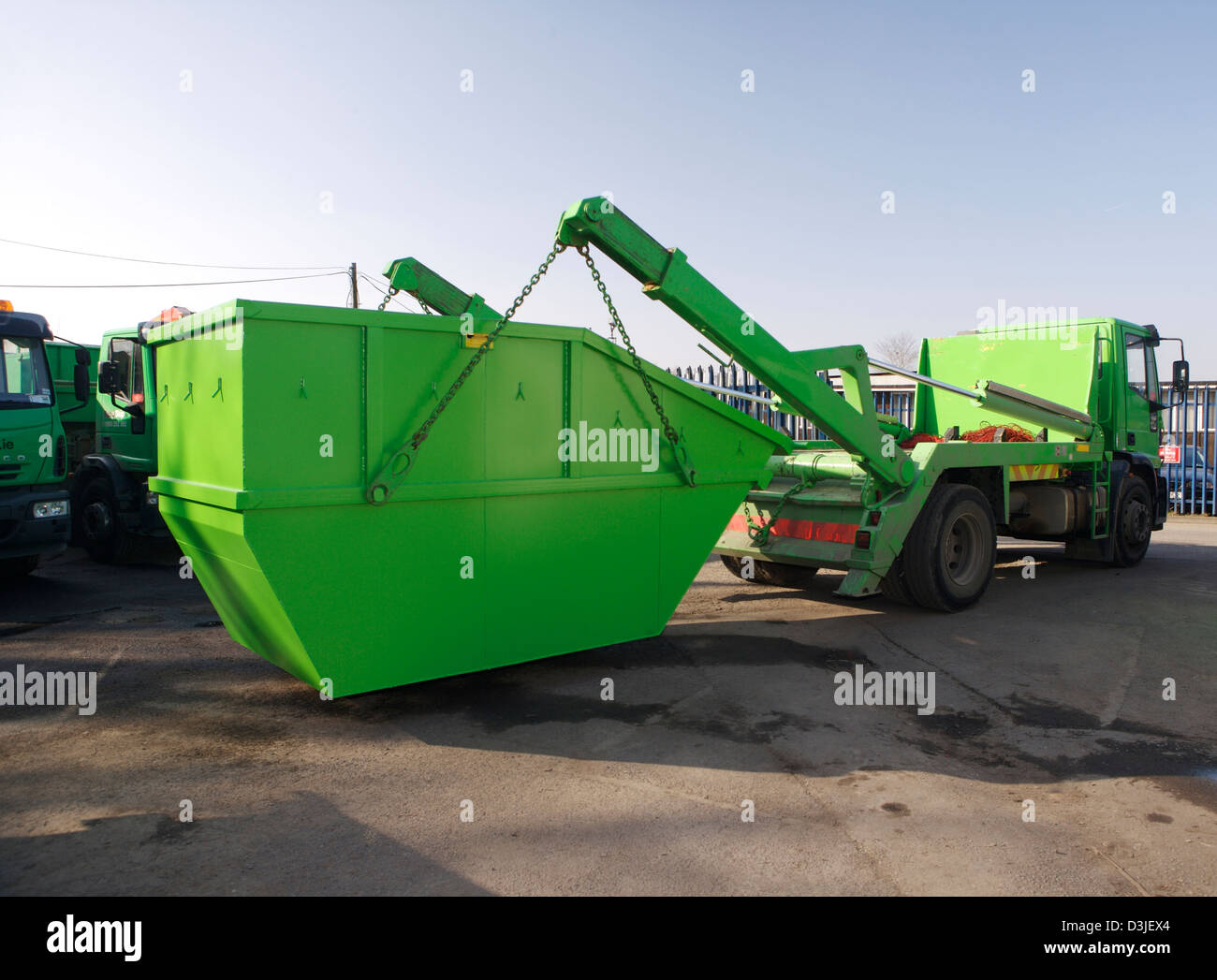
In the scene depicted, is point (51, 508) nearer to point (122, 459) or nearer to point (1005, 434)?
point (122, 459)

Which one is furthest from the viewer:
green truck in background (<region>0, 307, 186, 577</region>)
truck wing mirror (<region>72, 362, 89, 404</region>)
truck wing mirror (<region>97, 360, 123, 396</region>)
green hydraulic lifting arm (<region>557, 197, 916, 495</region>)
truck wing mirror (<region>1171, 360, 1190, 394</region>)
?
truck wing mirror (<region>97, 360, 123, 396</region>)

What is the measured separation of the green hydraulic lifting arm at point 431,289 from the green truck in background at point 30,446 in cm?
442

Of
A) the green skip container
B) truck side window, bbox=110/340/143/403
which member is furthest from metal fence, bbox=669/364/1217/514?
the green skip container

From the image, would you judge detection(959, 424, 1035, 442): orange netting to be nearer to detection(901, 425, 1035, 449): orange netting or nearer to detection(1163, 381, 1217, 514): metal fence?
detection(901, 425, 1035, 449): orange netting

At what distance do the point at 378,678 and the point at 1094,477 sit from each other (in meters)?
7.91

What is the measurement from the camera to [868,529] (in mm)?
6898

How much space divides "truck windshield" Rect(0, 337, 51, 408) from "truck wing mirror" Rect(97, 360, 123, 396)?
93 cm

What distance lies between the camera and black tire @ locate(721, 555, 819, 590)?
894 cm

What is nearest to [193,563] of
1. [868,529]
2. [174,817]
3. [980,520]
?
[174,817]

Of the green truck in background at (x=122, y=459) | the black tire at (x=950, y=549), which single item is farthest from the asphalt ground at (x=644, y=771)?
the green truck in background at (x=122, y=459)

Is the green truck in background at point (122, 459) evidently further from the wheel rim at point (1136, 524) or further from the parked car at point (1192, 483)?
the parked car at point (1192, 483)

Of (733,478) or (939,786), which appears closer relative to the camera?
(939,786)

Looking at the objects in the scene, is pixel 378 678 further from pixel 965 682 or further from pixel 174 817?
pixel 965 682
